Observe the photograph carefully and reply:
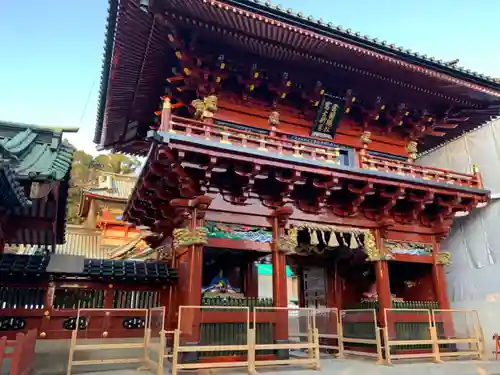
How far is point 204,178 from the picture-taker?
917 cm

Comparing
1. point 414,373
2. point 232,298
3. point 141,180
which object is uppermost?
point 141,180

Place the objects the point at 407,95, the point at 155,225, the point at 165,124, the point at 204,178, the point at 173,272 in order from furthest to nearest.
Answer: the point at 155,225, the point at 407,95, the point at 173,272, the point at 204,178, the point at 165,124

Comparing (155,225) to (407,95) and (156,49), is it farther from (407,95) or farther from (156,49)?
(407,95)

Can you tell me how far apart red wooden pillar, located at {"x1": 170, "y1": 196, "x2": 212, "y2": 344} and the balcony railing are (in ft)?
5.43

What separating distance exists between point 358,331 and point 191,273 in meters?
5.64

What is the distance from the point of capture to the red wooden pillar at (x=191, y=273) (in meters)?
8.30

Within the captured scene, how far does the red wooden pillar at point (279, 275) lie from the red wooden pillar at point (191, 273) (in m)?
1.87

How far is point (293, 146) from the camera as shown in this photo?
986cm

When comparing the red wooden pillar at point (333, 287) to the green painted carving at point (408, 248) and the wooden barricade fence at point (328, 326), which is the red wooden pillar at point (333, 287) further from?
the green painted carving at point (408, 248)

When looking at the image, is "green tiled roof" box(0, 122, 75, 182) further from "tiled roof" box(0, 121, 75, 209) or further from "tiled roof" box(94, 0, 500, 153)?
"tiled roof" box(94, 0, 500, 153)

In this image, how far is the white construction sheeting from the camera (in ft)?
43.3

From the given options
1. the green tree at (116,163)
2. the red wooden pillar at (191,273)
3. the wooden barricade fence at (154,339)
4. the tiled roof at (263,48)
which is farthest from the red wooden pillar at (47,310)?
the green tree at (116,163)

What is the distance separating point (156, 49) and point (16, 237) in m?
6.30

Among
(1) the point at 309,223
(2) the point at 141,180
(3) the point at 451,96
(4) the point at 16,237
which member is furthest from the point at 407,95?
(4) the point at 16,237
